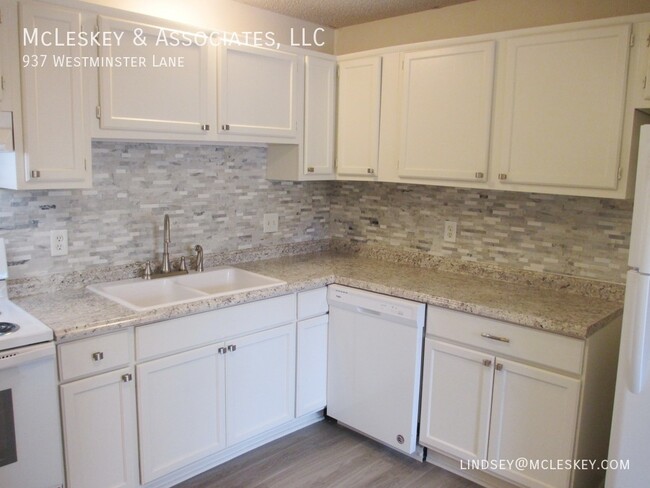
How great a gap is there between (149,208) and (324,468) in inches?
61.4

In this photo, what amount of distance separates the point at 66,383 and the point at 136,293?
2.43 ft

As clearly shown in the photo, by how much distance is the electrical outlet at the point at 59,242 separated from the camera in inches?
95.9

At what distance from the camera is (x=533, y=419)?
2.26 meters

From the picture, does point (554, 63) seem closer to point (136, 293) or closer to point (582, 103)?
point (582, 103)

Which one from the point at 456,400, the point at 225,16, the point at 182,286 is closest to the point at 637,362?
the point at 456,400

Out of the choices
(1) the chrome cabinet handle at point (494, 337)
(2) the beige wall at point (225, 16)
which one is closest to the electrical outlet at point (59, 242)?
(2) the beige wall at point (225, 16)

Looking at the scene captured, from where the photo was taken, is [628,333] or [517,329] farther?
[517,329]

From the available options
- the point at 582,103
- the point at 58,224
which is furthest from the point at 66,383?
the point at 582,103

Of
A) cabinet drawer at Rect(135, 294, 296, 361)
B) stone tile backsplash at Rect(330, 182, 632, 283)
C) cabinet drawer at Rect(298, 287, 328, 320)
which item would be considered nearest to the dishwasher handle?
cabinet drawer at Rect(298, 287, 328, 320)

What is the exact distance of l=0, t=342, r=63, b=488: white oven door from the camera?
1.78 meters

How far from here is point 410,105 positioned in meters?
2.87

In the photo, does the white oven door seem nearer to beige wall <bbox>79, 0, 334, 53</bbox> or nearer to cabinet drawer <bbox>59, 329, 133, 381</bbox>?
cabinet drawer <bbox>59, 329, 133, 381</bbox>

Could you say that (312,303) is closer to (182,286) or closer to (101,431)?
(182,286)

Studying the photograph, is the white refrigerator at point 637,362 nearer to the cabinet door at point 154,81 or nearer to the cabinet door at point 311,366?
the cabinet door at point 311,366
